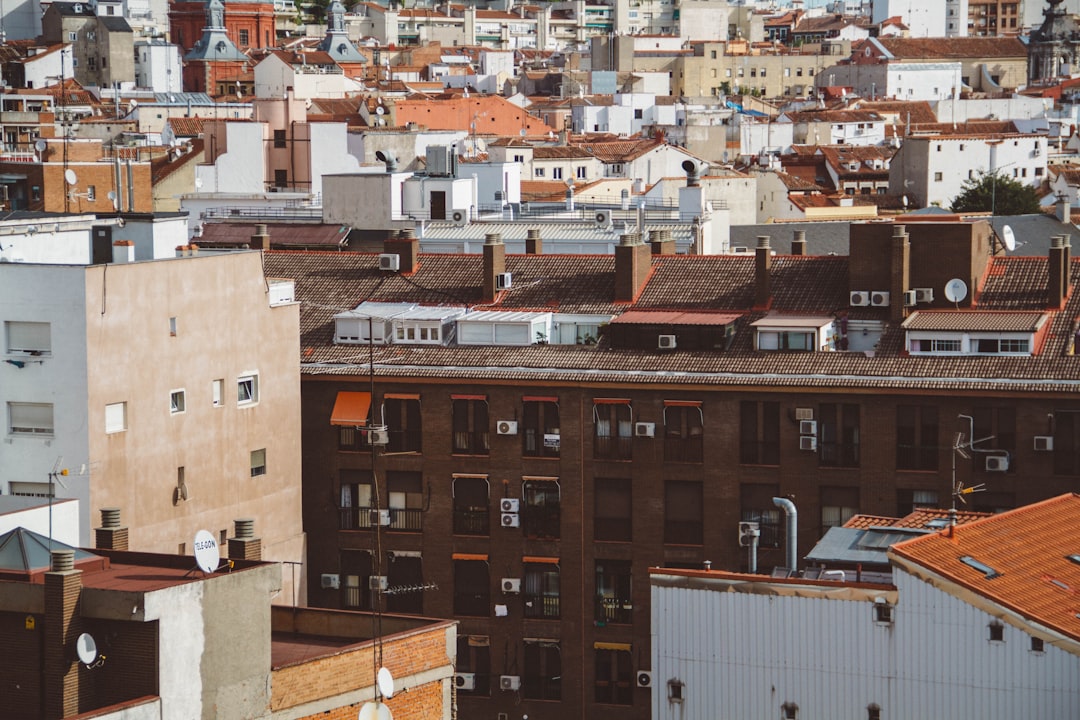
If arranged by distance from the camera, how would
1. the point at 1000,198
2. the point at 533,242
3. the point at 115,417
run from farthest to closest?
the point at 1000,198 → the point at 533,242 → the point at 115,417

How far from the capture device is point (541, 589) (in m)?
34.8

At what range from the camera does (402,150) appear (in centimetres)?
7000

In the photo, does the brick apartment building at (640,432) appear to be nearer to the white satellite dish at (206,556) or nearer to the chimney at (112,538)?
the chimney at (112,538)

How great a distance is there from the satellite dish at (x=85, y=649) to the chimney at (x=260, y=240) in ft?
71.5

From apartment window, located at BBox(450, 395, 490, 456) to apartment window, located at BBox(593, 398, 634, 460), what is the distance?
5.52 feet

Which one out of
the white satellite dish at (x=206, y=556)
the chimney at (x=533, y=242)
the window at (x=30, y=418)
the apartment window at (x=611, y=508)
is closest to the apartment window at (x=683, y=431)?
the apartment window at (x=611, y=508)

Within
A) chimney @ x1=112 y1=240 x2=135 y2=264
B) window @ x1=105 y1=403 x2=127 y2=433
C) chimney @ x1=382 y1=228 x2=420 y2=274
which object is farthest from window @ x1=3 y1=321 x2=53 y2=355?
chimney @ x1=382 y1=228 x2=420 y2=274

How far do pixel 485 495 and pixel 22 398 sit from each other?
7182 mm

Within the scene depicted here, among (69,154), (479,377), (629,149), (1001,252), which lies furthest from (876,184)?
(479,377)

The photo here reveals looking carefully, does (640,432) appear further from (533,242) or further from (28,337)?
(533,242)

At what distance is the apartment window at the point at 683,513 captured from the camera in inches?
1339

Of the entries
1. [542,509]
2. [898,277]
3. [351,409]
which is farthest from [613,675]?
[898,277]

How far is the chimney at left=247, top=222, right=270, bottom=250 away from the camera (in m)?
43.4

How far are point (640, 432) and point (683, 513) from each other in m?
1.28
